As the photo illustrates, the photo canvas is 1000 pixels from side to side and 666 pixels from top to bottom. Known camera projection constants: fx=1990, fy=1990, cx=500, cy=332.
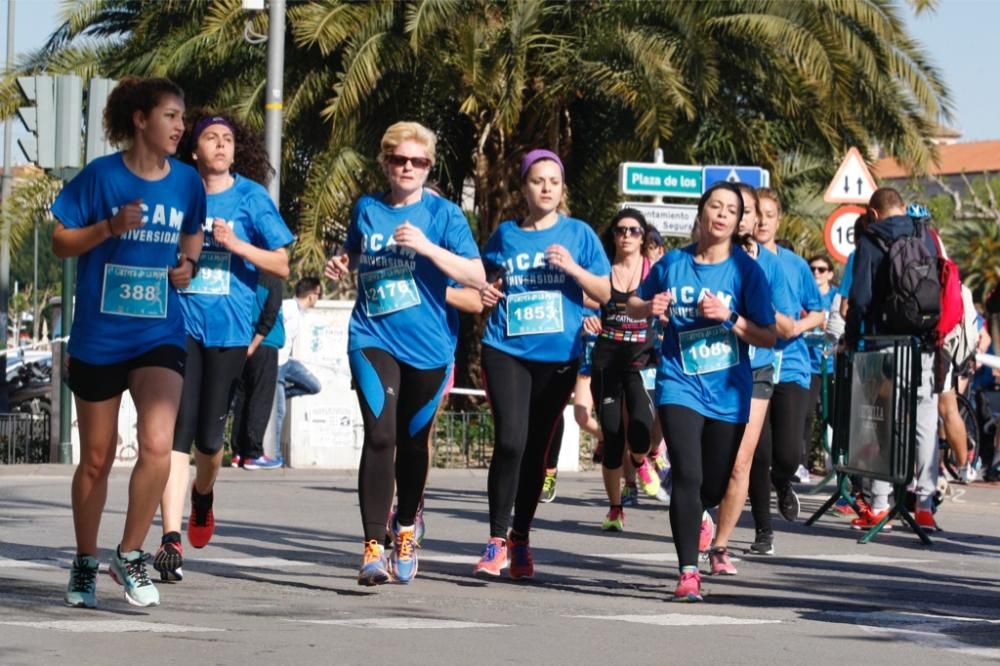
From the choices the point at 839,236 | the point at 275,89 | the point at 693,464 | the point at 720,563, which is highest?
the point at 275,89

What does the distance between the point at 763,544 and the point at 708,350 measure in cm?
240

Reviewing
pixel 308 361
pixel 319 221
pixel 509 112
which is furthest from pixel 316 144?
pixel 308 361

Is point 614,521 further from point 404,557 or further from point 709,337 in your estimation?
point 404,557

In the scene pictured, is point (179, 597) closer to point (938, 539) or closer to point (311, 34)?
point (938, 539)

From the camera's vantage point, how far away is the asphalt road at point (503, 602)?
633 cm

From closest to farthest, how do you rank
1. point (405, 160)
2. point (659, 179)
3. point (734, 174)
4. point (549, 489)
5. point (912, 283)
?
point (405, 160), point (912, 283), point (549, 489), point (734, 174), point (659, 179)

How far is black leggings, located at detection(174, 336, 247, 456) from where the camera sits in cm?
823

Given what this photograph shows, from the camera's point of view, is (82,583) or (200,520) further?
(200,520)

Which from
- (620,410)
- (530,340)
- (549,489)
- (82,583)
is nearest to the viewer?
(82,583)

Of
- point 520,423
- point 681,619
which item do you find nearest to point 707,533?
point 520,423

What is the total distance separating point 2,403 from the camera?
86.5ft

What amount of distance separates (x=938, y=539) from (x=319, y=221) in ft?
38.6

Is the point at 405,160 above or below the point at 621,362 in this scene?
above

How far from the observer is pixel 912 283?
1134cm
